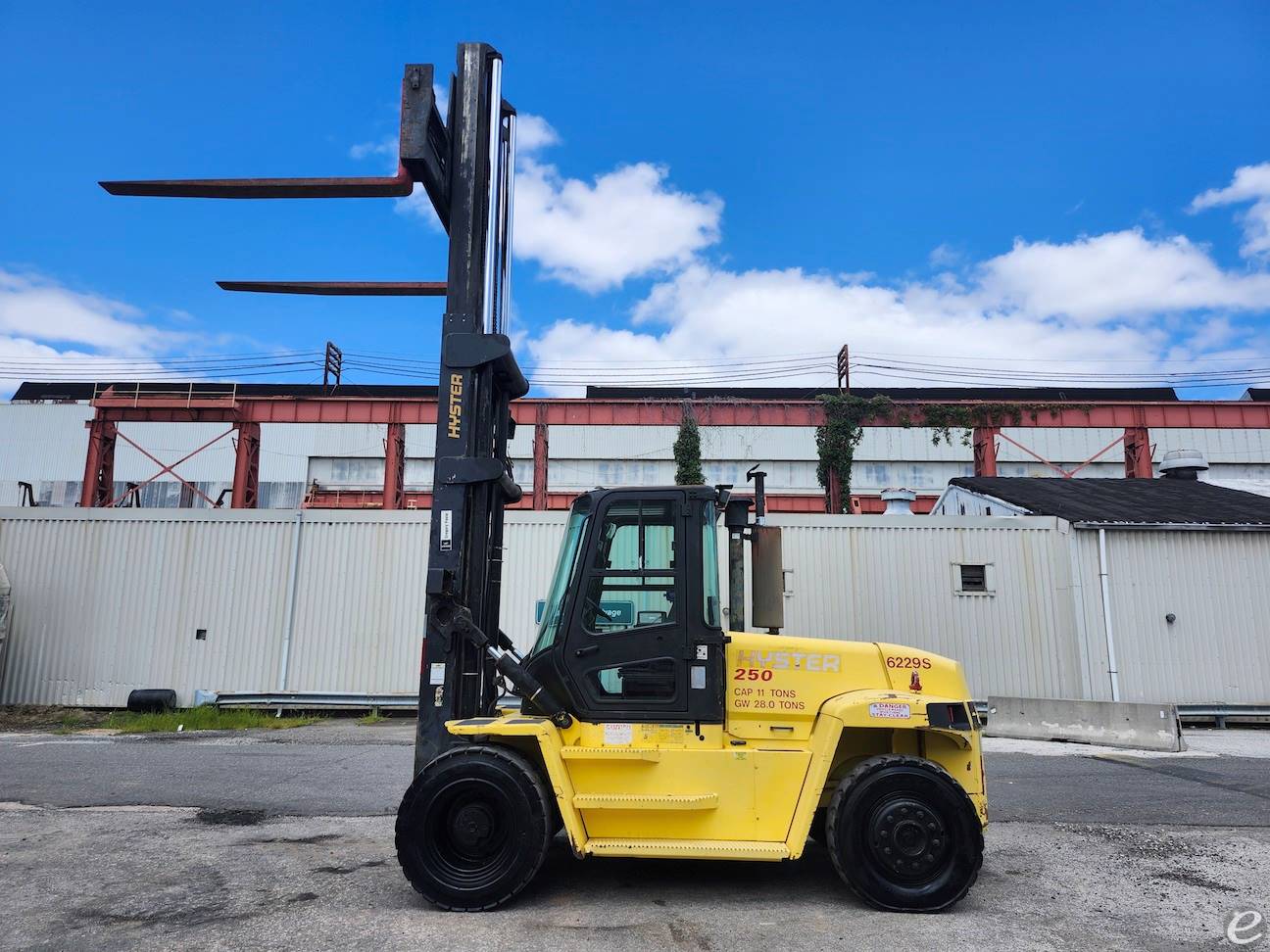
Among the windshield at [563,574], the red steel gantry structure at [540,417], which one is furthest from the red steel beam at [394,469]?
the windshield at [563,574]

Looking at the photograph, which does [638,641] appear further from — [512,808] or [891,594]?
[891,594]

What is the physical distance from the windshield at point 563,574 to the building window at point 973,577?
11.6 metres

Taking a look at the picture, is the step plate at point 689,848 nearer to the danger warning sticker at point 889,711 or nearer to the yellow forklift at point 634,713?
the yellow forklift at point 634,713

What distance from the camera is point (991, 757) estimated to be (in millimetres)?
10422

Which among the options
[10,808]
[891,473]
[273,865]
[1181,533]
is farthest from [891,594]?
[891,473]

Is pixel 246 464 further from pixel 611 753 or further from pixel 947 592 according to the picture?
pixel 611 753

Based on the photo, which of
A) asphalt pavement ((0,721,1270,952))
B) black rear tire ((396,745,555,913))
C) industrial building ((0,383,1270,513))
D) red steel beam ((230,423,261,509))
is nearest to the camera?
asphalt pavement ((0,721,1270,952))

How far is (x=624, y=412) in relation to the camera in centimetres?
2425

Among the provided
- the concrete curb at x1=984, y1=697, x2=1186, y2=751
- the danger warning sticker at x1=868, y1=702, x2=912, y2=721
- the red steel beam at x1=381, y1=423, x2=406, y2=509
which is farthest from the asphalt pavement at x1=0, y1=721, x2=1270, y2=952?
the red steel beam at x1=381, y1=423, x2=406, y2=509

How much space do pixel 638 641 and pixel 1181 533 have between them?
13.7 m

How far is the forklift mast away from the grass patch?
926cm

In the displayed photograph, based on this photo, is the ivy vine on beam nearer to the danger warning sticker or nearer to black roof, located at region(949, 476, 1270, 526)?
black roof, located at region(949, 476, 1270, 526)

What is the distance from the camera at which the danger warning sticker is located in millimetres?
4836

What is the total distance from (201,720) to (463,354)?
10.6 m
